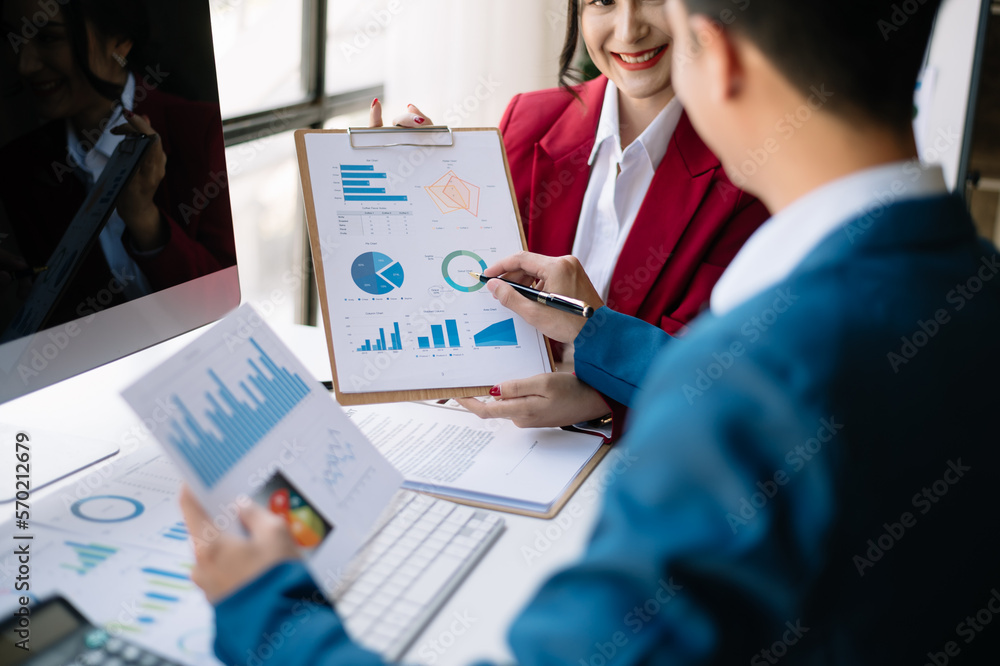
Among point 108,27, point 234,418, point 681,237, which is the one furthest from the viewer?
point 681,237

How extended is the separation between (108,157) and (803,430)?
2.59 feet

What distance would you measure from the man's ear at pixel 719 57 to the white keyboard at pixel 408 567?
502mm

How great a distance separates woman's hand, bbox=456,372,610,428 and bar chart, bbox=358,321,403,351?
0.12 meters

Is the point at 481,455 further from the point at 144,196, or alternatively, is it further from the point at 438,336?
the point at 144,196

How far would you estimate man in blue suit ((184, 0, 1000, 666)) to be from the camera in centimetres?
48

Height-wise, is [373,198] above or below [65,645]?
above

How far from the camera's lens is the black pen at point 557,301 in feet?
3.73

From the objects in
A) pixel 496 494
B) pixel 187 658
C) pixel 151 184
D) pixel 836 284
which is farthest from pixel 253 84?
pixel 836 284

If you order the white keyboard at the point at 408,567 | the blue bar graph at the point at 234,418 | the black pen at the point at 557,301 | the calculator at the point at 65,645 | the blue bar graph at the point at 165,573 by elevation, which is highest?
the blue bar graph at the point at 234,418

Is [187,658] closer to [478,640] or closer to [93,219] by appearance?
[478,640]

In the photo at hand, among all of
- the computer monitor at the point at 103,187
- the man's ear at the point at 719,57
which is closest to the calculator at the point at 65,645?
the computer monitor at the point at 103,187

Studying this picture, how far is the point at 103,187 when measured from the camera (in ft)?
Answer: 2.91

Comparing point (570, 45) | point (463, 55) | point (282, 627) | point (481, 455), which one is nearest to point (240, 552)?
point (282, 627)

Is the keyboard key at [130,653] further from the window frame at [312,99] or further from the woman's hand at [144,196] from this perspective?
the window frame at [312,99]
